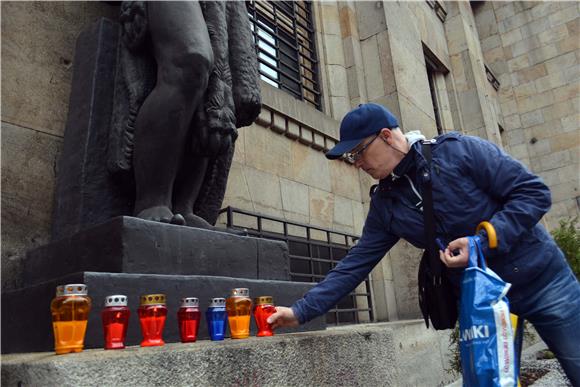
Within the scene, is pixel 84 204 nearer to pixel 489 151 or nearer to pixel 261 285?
pixel 261 285

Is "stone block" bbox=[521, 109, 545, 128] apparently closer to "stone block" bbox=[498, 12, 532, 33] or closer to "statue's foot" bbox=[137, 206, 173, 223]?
"stone block" bbox=[498, 12, 532, 33]

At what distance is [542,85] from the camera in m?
15.2

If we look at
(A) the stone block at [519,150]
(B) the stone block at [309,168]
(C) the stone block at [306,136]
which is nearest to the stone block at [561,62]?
(A) the stone block at [519,150]

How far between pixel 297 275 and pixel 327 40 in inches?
174

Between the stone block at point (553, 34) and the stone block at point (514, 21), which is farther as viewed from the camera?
the stone block at point (514, 21)

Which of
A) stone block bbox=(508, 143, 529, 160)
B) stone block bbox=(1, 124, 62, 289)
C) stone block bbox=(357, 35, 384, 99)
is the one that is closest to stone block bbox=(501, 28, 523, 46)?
stone block bbox=(508, 143, 529, 160)

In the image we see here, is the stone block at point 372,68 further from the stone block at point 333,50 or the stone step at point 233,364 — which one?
the stone step at point 233,364

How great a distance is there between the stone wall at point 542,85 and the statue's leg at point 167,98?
1401 centimetres

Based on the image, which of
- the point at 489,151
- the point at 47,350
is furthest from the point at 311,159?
the point at 47,350

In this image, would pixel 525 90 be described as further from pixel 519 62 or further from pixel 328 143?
pixel 328 143

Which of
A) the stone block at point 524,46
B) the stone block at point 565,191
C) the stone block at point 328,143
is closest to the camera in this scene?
the stone block at point 328,143

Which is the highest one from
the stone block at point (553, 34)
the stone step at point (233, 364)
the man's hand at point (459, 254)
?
the stone block at point (553, 34)

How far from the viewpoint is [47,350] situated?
6.44ft

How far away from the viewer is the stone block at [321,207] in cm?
608
